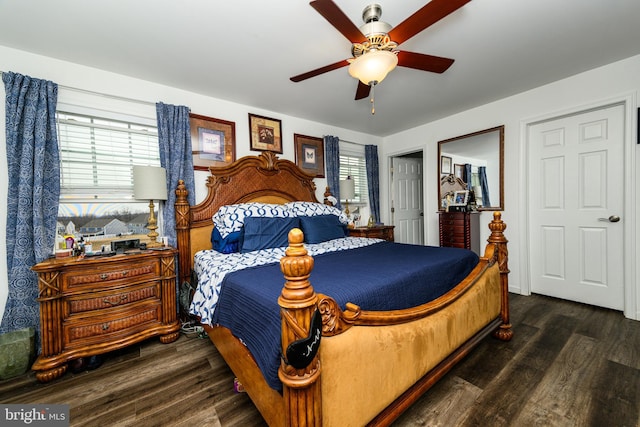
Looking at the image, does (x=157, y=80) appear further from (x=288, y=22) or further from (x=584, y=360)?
(x=584, y=360)

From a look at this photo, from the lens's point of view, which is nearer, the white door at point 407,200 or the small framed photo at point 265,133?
the small framed photo at point 265,133

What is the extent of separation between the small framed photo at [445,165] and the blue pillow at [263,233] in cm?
268

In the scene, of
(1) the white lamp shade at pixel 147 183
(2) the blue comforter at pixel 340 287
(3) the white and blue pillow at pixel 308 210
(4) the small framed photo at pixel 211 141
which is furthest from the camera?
(3) the white and blue pillow at pixel 308 210

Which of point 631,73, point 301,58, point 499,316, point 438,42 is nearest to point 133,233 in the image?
point 301,58

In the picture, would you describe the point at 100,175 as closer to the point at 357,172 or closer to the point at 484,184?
the point at 357,172

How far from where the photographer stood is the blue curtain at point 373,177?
172 inches

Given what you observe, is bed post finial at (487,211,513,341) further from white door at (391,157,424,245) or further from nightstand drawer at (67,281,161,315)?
nightstand drawer at (67,281,161,315)

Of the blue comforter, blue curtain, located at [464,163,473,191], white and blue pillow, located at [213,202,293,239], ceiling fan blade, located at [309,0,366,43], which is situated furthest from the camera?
blue curtain, located at [464,163,473,191]

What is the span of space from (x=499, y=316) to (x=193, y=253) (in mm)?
2918

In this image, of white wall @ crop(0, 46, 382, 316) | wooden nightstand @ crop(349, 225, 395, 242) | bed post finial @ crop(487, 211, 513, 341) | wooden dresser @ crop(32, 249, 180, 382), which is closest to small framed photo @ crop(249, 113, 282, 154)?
white wall @ crop(0, 46, 382, 316)

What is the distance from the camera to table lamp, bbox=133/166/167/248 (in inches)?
85.0

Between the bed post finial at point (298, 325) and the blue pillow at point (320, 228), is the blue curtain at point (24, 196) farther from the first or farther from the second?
the bed post finial at point (298, 325)

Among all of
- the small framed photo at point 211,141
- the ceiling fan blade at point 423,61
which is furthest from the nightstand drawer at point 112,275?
the ceiling fan blade at point 423,61

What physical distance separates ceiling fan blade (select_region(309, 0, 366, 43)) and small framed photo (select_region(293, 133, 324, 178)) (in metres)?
2.11
